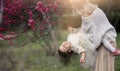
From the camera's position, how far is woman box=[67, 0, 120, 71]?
10.7 feet

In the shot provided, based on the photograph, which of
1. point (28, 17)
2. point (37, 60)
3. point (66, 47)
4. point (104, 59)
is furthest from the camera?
point (37, 60)

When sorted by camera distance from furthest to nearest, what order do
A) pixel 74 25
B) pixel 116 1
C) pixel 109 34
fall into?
pixel 116 1
pixel 74 25
pixel 109 34

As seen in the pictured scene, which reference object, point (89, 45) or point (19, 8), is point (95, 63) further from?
point (19, 8)

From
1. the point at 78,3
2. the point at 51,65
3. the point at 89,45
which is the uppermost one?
the point at 78,3

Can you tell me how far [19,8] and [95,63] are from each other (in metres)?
1.01

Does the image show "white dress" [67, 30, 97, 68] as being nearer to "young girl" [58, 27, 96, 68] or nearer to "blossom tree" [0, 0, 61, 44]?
"young girl" [58, 27, 96, 68]

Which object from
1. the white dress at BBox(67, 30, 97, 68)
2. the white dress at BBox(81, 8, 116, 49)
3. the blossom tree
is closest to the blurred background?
the blossom tree

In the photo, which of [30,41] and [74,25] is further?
[30,41]

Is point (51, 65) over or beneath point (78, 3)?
beneath

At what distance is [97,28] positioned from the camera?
10.8 ft

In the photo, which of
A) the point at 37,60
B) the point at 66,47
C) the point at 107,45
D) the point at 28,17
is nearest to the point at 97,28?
the point at 107,45

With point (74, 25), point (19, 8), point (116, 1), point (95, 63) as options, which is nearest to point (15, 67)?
point (19, 8)

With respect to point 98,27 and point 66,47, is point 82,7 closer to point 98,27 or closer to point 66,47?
point 98,27

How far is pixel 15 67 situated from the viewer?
493 cm
